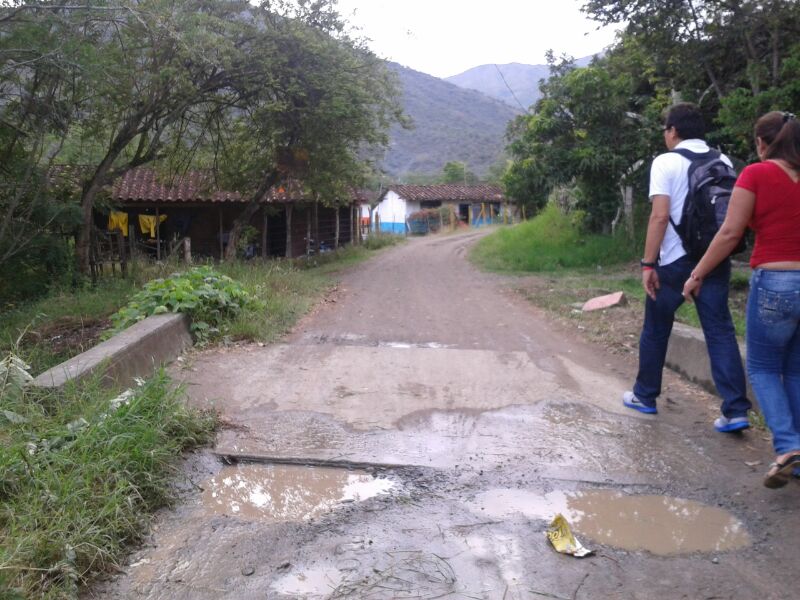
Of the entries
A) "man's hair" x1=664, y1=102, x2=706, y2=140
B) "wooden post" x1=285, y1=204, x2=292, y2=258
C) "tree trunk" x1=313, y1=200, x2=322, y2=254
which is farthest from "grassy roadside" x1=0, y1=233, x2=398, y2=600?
"tree trunk" x1=313, y1=200, x2=322, y2=254

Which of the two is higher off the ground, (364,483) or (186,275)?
(186,275)

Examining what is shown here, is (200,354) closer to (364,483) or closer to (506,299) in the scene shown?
(364,483)

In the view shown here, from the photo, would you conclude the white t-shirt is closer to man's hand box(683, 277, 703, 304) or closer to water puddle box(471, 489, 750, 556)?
man's hand box(683, 277, 703, 304)

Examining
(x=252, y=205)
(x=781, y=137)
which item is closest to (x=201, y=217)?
(x=252, y=205)

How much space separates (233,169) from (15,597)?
16394 mm

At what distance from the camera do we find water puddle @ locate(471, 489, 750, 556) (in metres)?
2.96

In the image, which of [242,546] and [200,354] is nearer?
[242,546]

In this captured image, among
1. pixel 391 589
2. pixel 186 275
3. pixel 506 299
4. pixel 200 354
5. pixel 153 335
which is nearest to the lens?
pixel 391 589

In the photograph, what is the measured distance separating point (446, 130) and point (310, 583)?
99.8 meters

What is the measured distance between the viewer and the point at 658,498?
3.39 meters

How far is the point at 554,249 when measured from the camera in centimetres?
1986

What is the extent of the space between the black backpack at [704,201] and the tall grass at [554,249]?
43.5ft

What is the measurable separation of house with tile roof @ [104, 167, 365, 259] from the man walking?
1755cm

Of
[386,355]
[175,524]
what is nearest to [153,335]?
[386,355]
